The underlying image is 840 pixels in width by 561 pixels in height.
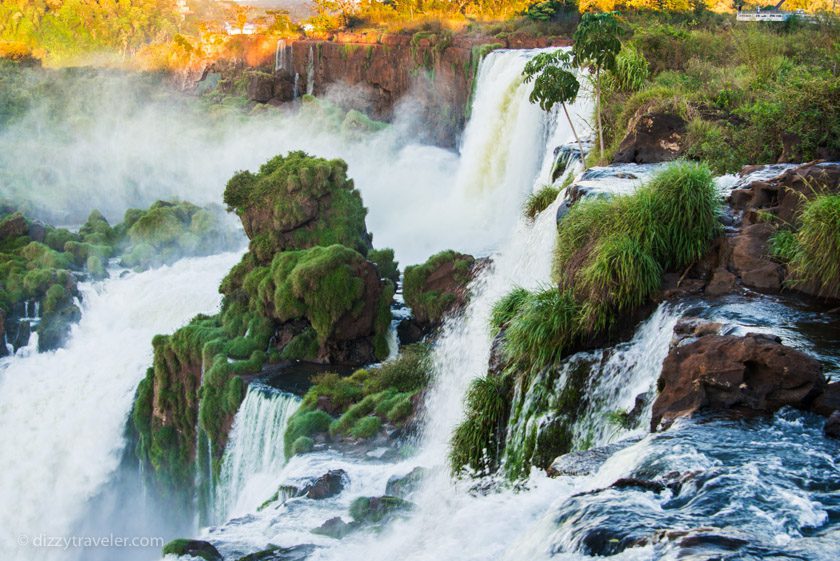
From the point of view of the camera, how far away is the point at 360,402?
17141 millimetres

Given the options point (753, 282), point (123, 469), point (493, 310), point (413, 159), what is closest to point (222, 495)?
point (123, 469)

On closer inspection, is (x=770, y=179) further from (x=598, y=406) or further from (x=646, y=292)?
(x=598, y=406)

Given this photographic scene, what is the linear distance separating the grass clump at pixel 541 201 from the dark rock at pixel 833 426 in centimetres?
846

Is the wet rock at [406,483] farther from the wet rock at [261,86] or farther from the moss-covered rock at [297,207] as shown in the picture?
the wet rock at [261,86]

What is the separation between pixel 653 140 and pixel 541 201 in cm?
208

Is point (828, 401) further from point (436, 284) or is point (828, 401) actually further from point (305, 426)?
point (436, 284)

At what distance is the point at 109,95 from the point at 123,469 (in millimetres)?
27910

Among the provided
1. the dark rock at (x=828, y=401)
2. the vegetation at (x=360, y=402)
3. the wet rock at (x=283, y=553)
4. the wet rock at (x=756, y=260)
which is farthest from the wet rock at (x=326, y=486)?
the dark rock at (x=828, y=401)

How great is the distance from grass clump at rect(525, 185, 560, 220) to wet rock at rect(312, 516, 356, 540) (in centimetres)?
618

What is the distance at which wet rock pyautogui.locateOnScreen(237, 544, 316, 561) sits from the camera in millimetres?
10742

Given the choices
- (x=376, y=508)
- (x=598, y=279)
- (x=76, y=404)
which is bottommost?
(x=76, y=404)

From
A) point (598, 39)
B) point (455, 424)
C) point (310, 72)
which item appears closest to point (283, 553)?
point (455, 424)

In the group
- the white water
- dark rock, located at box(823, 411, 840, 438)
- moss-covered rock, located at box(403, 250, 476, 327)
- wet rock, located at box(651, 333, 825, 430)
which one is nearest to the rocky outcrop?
wet rock, located at box(651, 333, 825, 430)

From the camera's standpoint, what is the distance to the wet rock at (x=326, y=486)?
1338cm
